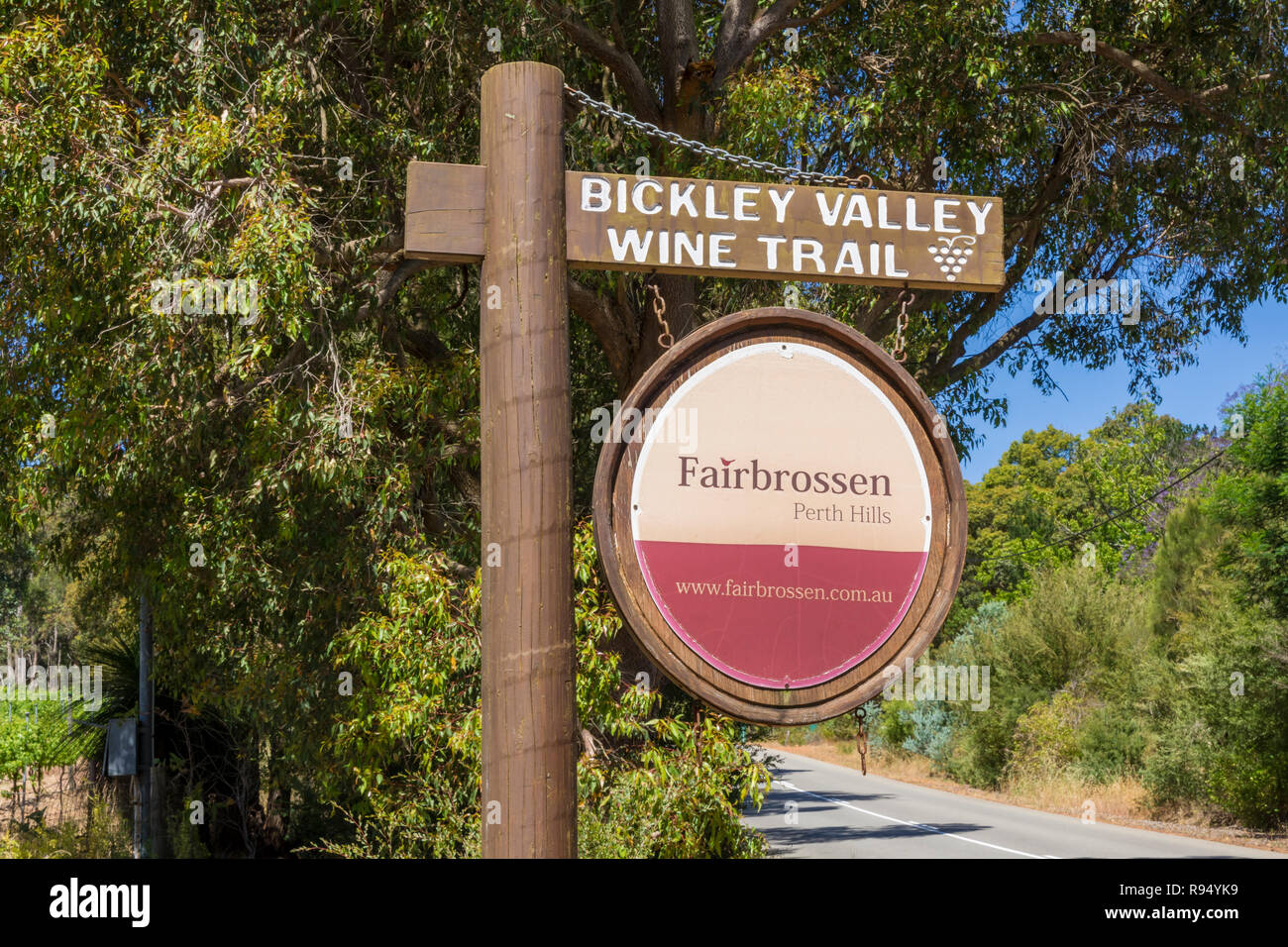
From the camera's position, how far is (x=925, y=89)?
11.4 meters

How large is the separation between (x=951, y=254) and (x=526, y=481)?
147 centimetres

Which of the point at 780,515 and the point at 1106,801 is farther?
the point at 1106,801

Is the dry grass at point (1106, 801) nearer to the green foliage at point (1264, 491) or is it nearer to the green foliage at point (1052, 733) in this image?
the green foliage at point (1052, 733)

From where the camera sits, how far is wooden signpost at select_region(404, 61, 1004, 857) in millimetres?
3252

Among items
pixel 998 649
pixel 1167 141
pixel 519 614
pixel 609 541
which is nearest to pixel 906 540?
pixel 609 541

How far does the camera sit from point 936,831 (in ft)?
62.0

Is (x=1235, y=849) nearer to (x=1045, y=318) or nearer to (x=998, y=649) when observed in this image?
(x=1045, y=318)

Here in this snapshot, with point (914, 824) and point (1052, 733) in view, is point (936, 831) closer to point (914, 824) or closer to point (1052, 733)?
point (914, 824)

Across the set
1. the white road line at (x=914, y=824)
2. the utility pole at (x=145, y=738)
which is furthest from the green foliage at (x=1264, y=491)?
the utility pole at (x=145, y=738)

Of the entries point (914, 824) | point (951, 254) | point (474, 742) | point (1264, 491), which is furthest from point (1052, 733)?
point (951, 254)

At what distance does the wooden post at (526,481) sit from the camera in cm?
321

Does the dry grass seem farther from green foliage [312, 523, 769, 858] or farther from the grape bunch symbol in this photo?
the grape bunch symbol

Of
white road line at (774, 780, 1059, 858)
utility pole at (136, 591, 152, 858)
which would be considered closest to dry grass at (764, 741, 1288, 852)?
white road line at (774, 780, 1059, 858)

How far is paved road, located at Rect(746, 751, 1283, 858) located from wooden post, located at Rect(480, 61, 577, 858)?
29.4 ft
